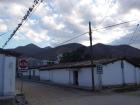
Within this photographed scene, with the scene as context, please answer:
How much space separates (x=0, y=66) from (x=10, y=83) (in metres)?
1.47

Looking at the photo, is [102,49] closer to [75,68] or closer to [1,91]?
[75,68]

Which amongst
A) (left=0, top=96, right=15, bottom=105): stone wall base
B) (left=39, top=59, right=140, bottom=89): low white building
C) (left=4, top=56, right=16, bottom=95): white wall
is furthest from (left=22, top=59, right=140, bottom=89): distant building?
(left=0, top=96, right=15, bottom=105): stone wall base

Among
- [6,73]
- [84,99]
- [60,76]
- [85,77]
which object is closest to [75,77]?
[85,77]

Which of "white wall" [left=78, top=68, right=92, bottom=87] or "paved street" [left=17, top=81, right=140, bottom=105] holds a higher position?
"white wall" [left=78, top=68, right=92, bottom=87]

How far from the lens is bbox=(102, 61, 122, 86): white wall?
3719 centimetres

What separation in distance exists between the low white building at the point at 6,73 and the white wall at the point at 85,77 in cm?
1662

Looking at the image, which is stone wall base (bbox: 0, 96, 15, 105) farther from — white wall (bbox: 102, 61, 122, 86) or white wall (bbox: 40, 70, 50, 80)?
white wall (bbox: 40, 70, 50, 80)

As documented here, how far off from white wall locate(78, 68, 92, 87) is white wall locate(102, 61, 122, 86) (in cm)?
204

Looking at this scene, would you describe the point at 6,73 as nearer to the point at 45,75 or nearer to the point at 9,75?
the point at 9,75

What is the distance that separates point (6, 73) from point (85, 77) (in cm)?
1812

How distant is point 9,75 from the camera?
2295cm

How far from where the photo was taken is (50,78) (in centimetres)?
5494

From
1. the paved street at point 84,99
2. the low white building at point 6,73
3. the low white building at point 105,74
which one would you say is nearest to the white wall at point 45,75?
the low white building at point 105,74

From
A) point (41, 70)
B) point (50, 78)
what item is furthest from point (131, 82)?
point (41, 70)
